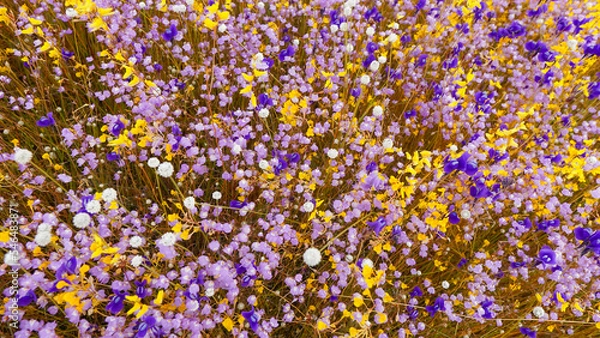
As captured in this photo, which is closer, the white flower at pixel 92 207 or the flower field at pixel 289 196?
the white flower at pixel 92 207

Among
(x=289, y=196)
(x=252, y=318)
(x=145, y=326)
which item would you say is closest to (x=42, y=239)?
(x=145, y=326)

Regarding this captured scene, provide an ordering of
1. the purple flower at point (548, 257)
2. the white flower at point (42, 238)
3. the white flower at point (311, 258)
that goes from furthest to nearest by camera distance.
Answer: the purple flower at point (548, 257)
the white flower at point (311, 258)
the white flower at point (42, 238)

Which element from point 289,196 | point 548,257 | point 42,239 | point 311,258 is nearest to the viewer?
point 42,239

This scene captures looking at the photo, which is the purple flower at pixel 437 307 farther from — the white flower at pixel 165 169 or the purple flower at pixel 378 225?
the white flower at pixel 165 169

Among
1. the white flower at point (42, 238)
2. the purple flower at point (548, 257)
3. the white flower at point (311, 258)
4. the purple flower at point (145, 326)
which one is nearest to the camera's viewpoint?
the white flower at point (42, 238)

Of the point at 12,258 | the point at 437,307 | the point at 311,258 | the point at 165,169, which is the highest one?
the point at 165,169

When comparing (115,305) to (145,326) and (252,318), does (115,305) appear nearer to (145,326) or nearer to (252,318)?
(145,326)

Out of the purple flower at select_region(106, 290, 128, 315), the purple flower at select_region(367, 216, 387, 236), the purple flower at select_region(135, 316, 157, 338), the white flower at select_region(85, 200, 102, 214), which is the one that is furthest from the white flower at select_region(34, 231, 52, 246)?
the purple flower at select_region(367, 216, 387, 236)

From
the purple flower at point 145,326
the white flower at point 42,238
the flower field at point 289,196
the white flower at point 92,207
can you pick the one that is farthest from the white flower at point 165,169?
the purple flower at point 145,326

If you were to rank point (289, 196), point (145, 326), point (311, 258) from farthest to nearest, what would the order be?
1. point (289, 196)
2. point (311, 258)
3. point (145, 326)

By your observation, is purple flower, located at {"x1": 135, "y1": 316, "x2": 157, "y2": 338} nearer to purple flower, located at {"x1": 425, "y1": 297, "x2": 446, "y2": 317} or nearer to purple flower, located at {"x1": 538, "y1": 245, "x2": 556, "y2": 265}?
purple flower, located at {"x1": 425, "y1": 297, "x2": 446, "y2": 317}
